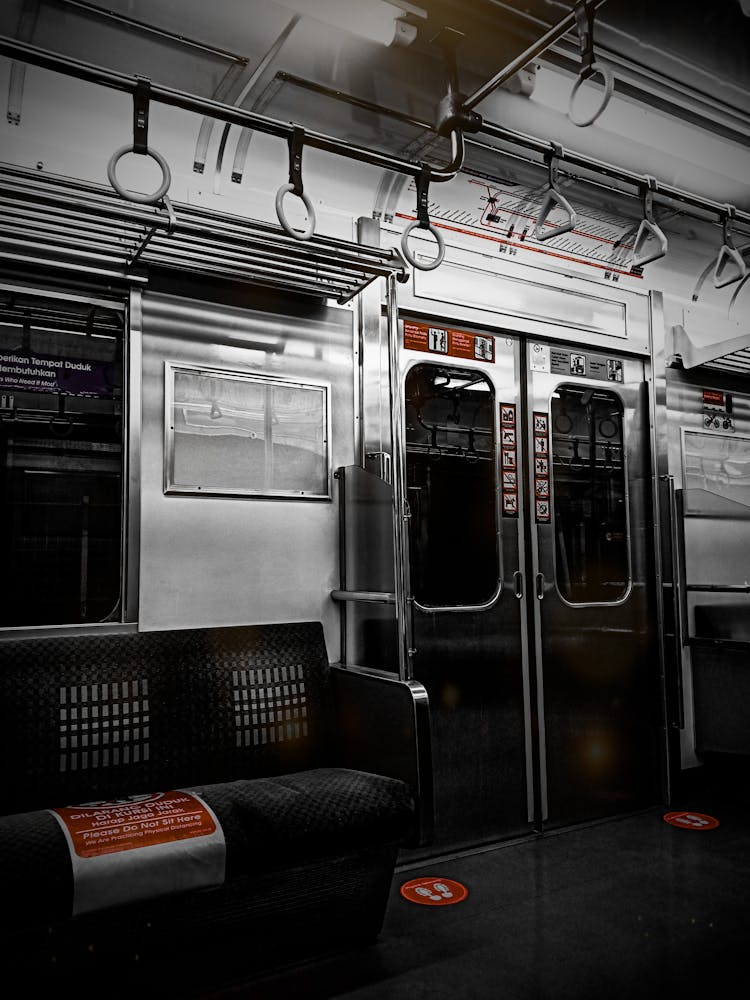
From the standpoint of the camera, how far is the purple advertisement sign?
287 cm

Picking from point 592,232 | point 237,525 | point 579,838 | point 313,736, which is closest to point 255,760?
point 313,736

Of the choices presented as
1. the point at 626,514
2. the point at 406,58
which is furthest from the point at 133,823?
the point at 626,514

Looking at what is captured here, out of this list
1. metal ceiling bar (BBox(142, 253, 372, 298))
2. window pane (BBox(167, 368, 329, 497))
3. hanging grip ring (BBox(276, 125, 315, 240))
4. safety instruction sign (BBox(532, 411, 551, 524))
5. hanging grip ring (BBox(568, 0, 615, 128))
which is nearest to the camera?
hanging grip ring (BBox(568, 0, 615, 128))

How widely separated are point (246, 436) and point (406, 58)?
1.57 meters

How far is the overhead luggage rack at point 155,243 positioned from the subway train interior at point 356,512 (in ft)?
0.07

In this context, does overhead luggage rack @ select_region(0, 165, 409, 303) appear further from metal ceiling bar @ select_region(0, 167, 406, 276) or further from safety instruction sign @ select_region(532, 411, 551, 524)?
safety instruction sign @ select_region(532, 411, 551, 524)

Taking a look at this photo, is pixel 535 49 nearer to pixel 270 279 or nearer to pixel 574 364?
pixel 270 279

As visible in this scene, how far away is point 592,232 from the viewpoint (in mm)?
4328

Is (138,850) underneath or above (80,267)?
underneath

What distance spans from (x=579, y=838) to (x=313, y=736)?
1.63 meters

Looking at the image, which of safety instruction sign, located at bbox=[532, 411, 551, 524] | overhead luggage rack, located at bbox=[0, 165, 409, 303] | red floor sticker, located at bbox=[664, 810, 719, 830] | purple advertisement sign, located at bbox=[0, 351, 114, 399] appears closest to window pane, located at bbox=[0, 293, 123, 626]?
purple advertisement sign, located at bbox=[0, 351, 114, 399]

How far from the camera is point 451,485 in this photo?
3857 millimetres

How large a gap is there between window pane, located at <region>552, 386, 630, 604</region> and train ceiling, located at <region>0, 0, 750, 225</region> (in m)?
Answer: 1.36

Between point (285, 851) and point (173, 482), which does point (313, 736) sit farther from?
point (173, 482)
